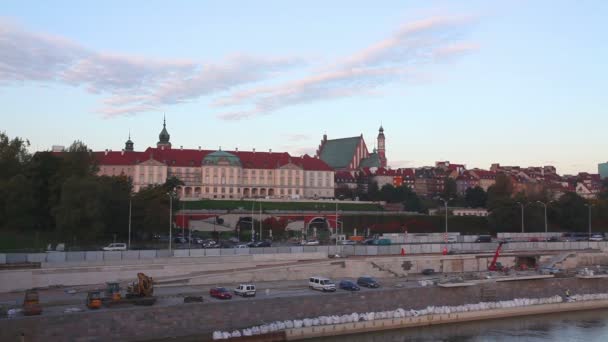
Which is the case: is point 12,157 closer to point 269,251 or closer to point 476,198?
point 269,251

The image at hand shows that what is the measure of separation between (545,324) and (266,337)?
15811 mm

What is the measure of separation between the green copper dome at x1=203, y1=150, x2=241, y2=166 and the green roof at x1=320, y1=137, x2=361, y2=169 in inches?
1657

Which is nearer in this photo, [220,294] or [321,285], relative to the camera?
[220,294]

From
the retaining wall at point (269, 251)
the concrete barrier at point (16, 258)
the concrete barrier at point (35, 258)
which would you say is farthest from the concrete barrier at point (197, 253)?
the concrete barrier at point (16, 258)

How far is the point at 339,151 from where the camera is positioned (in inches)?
5989

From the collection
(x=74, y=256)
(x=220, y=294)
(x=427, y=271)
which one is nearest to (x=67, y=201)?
(x=74, y=256)

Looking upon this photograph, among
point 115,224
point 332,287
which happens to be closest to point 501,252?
point 332,287

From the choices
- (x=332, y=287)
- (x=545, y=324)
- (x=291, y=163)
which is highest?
(x=291, y=163)

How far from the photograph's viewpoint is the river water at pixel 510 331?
29750 millimetres

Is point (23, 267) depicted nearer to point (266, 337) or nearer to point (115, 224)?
point (266, 337)

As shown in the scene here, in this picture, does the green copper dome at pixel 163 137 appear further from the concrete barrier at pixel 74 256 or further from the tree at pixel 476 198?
the concrete barrier at pixel 74 256

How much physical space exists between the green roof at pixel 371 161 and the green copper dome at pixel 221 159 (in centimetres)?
4647

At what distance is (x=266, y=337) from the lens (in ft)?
89.1

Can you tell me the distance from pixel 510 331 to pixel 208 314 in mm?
15252
